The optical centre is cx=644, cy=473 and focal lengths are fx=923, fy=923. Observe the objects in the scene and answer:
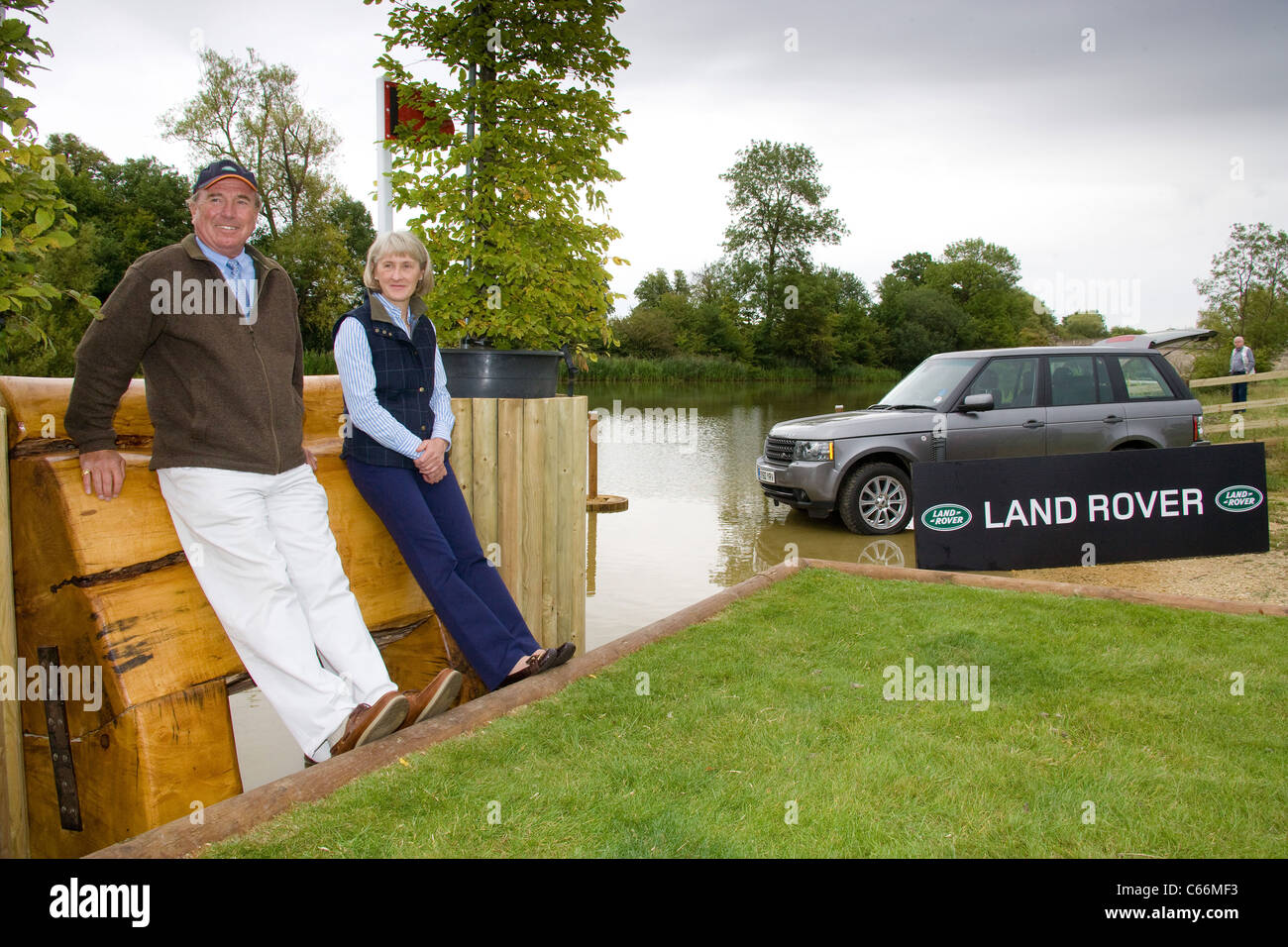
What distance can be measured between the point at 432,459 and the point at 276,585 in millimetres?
947

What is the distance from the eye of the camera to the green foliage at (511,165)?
5.46 m

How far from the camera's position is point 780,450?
10812 mm

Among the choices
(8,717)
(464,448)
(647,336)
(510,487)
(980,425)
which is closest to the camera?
(8,717)

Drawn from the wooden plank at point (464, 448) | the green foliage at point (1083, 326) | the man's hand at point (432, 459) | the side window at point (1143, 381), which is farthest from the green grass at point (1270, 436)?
the green foliage at point (1083, 326)

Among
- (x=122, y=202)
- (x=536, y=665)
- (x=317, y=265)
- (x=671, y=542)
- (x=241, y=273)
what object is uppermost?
(x=122, y=202)

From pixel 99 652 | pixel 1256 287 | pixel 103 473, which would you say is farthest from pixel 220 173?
pixel 1256 287

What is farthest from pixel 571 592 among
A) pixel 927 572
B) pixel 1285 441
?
pixel 1285 441

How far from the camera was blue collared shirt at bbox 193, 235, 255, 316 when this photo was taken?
3.43 m

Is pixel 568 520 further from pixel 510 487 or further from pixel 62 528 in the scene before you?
pixel 62 528

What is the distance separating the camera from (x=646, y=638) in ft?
17.1

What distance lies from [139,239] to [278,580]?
43.8 m

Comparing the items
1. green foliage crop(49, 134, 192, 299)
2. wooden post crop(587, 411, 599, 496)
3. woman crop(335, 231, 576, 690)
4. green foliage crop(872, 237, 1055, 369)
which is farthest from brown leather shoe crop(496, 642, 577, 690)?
green foliage crop(872, 237, 1055, 369)

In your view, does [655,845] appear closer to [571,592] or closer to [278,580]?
[278,580]

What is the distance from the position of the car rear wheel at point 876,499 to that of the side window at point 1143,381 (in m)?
2.98
